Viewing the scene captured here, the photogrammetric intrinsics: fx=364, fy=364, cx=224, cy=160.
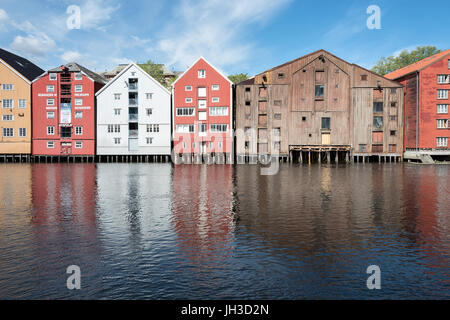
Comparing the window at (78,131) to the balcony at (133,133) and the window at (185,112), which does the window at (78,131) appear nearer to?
the balcony at (133,133)

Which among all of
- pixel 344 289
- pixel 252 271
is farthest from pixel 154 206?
pixel 344 289

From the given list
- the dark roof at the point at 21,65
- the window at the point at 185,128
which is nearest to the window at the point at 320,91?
the window at the point at 185,128

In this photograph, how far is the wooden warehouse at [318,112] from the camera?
240 feet

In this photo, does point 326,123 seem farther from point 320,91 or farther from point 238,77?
point 238,77

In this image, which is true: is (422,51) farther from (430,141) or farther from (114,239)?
(114,239)

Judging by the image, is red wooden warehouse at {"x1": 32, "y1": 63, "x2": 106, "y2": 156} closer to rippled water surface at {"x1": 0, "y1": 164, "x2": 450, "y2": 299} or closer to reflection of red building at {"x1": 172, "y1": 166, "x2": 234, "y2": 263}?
rippled water surface at {"x1": 0, "y1": 164, "x2": 450, "y2": 299}

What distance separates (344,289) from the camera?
10555 millimetres

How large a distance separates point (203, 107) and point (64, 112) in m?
29.8

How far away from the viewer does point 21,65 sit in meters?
84.9

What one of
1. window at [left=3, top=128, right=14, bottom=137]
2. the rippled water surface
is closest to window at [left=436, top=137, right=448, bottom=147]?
the rippled water surface

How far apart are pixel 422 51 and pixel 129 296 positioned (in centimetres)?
11715

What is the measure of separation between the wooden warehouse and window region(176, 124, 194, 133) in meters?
9.47

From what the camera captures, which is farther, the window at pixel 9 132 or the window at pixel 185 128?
the window at pixel 9 132

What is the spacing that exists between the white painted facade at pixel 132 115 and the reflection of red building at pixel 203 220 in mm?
45812
